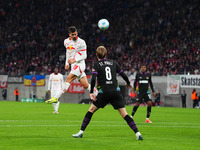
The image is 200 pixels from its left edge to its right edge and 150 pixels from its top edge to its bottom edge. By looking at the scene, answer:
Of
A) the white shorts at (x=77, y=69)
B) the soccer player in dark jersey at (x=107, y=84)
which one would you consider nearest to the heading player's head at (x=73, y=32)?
the white shorts at (x=77, y=69)

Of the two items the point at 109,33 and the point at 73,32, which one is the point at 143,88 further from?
the point at 109,33

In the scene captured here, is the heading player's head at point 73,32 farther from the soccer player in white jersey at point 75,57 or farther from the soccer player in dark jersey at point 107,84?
the soccer player in dark jersey at point 107,84

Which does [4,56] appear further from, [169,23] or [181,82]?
[181,82]

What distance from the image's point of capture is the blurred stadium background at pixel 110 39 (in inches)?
1700

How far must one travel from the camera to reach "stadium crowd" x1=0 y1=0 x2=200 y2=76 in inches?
1762

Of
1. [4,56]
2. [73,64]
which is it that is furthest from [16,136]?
[4,56]

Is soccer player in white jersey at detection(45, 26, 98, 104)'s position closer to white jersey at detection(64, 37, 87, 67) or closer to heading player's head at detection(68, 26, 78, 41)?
white jersey at detection(64, 37, 87, 67)

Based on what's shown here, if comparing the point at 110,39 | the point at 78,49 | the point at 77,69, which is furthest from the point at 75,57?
the point at 110,39

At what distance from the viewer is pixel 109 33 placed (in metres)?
53.5

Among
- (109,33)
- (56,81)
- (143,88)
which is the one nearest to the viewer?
(143,88)

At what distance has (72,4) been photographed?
61.8 meters

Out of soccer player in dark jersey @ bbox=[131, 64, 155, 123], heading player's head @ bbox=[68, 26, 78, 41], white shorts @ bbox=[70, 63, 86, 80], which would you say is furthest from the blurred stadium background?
heading player's head @ bbox=[68, 26, 78, 41]

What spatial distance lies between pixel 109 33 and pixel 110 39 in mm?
1261

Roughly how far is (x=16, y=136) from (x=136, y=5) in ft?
150
